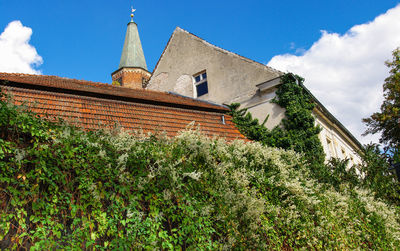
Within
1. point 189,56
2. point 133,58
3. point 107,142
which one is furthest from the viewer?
point 133,58

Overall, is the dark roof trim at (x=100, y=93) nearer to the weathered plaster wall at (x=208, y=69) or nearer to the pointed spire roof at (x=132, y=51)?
the weathered plaster wall at (x=208, y=69)

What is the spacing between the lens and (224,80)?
1575 cm

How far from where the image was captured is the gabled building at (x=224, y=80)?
14.1 meters

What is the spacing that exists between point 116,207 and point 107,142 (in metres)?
1.01

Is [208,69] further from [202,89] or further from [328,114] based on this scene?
[328,114]

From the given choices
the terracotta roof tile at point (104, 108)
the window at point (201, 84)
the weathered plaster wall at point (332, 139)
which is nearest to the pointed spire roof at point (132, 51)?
the window at point (201, 84)

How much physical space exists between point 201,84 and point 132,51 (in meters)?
28.3

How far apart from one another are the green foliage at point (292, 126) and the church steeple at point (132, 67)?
92.8 feet

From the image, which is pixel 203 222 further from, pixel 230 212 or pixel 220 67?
pixel 220 67

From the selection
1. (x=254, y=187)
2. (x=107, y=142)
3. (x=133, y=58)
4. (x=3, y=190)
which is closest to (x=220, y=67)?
(x=254, y=187)

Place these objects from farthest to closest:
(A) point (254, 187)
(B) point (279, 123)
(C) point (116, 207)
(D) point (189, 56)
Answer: (D) point (189, 56)
(B) point (279, 123)
(A) point (254, 187)
(C) point (116, 207)

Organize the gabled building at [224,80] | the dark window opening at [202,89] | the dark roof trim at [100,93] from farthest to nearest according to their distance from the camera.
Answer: the dark window opening at [202,89] → the gabled building at [224,80] → the dark roof trim at [100,93]

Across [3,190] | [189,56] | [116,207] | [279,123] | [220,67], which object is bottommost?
[116,207]

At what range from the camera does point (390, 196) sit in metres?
12.2
